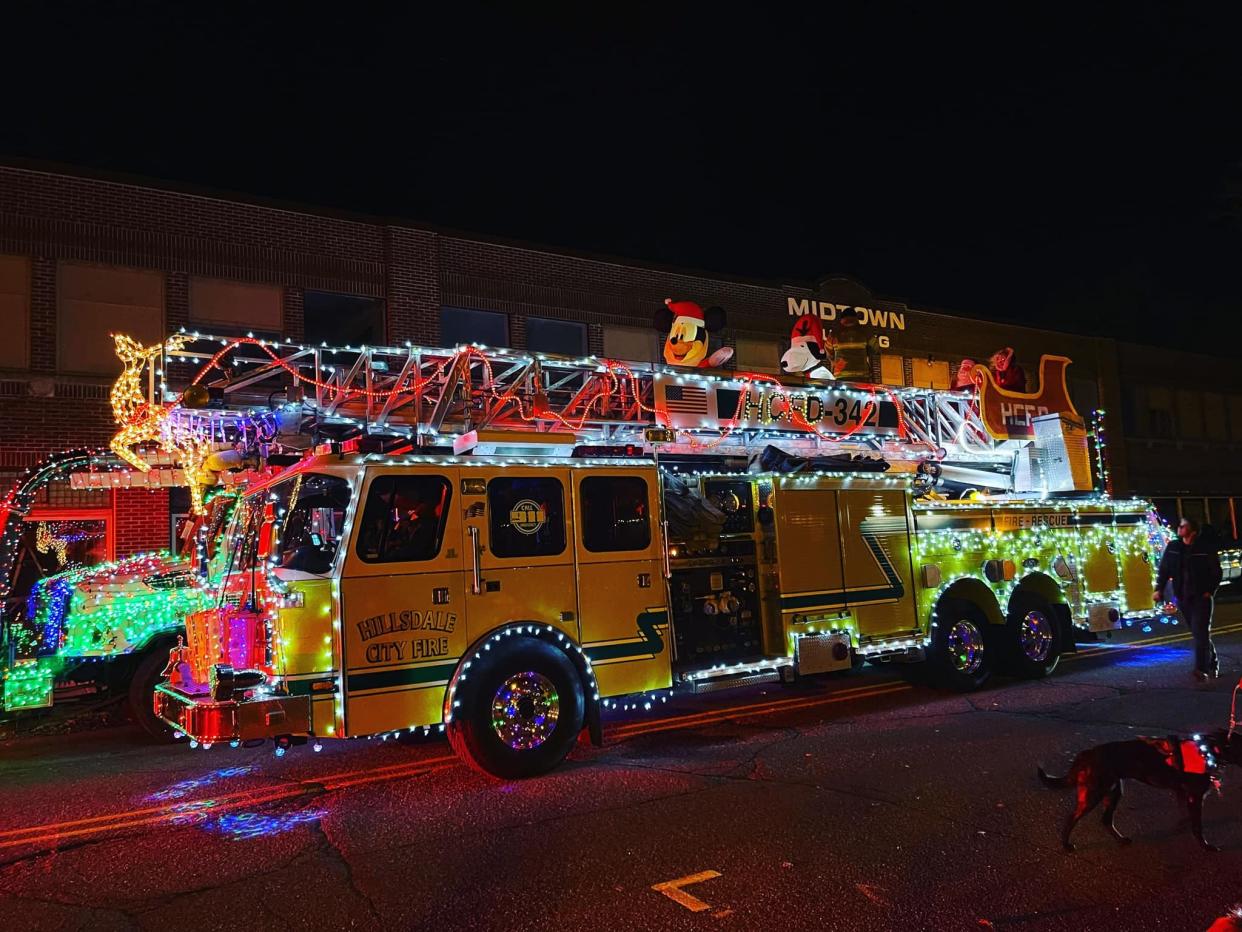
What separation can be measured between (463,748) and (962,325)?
68.1 ft

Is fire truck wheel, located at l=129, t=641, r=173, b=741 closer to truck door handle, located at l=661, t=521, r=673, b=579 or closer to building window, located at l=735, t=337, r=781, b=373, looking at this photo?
truck door handle, located at l=661, t=521, r=673, b=579

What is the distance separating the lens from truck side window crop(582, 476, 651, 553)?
7.47 metres

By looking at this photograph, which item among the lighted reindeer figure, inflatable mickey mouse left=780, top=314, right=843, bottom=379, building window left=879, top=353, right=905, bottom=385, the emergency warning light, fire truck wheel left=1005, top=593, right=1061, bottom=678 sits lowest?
fire truck wheel left=1005, top=593, right=1061, bottom=678

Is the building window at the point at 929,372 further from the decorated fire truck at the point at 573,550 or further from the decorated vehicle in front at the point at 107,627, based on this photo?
the decorated vehicle in front at the point at 107,627

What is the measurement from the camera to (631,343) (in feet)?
62.6

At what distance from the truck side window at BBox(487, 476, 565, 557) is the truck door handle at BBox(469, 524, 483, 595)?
0.15 metres

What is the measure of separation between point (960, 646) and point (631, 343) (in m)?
10.8

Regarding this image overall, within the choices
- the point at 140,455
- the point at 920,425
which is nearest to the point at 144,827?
the point at 140,455

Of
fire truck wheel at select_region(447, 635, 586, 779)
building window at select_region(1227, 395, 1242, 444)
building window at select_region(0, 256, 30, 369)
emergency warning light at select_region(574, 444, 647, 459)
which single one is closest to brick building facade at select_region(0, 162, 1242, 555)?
building window at select_region(0, 256, 30, 369)

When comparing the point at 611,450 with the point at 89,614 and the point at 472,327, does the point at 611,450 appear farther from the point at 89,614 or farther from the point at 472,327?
the point at 472,327

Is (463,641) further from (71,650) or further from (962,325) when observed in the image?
(962,325)

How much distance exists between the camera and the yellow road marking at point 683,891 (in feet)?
14.2

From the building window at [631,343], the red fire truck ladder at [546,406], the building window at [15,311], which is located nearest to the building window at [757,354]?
the building window at [631,343]

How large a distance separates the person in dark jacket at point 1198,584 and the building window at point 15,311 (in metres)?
15.0
